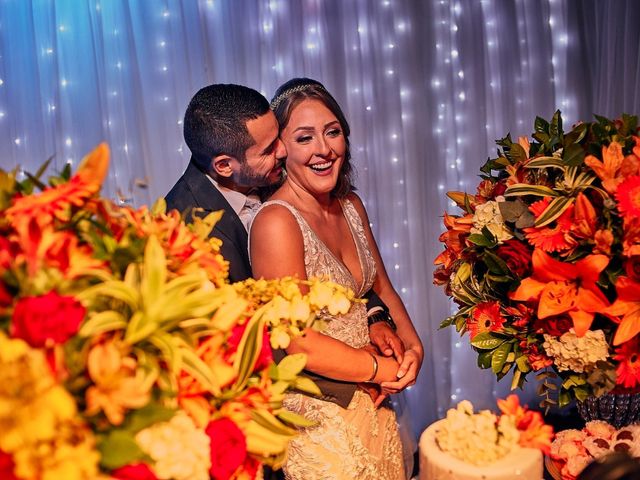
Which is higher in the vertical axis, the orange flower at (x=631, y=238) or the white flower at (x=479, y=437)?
the orange flower at (x=631, y=238)

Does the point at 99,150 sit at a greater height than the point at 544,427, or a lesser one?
greater

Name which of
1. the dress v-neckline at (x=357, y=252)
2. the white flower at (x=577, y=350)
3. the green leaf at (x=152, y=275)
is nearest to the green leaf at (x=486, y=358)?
the white flower at (x=577, y=350)

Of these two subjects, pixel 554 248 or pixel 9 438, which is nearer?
pixel 9 438

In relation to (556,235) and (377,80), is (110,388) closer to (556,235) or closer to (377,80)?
(556,235)

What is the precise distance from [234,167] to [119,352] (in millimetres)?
1326

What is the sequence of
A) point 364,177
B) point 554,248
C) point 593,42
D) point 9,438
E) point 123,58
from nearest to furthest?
point 9,438 → point 554,248 → point 123,58 → point 364,177 → point 593,42

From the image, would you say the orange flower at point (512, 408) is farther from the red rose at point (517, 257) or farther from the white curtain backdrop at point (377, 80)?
the white curtain backdrop at point (377, 80)

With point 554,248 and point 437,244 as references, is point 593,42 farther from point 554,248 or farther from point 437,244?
point 554,248

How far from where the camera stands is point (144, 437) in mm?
841

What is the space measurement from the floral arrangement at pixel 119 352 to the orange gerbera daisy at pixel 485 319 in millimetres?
707

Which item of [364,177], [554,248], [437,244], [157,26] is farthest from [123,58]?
[554,248]

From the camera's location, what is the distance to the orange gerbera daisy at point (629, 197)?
1384 millimetres

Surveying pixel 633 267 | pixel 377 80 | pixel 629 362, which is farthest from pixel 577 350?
pixel 377 80

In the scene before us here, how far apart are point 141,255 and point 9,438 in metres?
0.30
